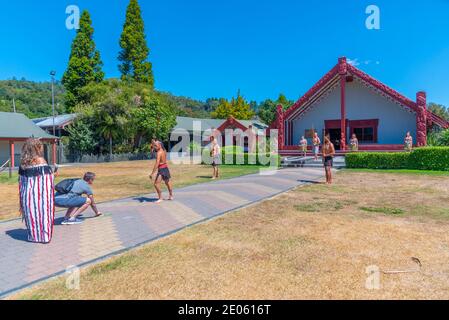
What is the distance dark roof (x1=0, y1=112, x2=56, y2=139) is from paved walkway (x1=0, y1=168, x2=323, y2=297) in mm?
21001

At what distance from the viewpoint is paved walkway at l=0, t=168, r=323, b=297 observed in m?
4.09

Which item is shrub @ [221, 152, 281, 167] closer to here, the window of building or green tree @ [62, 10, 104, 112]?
the window of building

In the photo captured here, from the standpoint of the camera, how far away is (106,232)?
5633 millimetres

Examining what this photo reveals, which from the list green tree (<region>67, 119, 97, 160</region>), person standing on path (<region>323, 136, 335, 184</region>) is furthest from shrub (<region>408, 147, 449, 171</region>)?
green tree (<region>67, 119, 97, 160</region>)

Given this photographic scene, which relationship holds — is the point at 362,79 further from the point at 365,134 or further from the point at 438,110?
the point at 438,110

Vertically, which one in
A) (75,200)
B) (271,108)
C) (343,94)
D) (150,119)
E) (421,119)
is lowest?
(75,200)

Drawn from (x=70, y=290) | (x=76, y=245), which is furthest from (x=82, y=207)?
(x=70, y=290)

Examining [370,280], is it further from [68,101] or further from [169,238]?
[68,101]

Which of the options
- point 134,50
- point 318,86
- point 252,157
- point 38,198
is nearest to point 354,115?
point 318,86

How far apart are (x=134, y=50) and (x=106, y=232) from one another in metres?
40.0

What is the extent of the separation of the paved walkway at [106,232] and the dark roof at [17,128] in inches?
827

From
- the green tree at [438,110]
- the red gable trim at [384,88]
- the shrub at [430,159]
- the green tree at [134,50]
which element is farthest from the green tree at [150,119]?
the green tree at [438,110]

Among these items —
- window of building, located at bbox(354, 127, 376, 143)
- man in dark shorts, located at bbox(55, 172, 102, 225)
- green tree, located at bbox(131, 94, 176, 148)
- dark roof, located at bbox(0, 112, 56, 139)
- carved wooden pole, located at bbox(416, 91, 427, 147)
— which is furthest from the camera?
green tree, located at bbox(131, 94, 176, 148)
